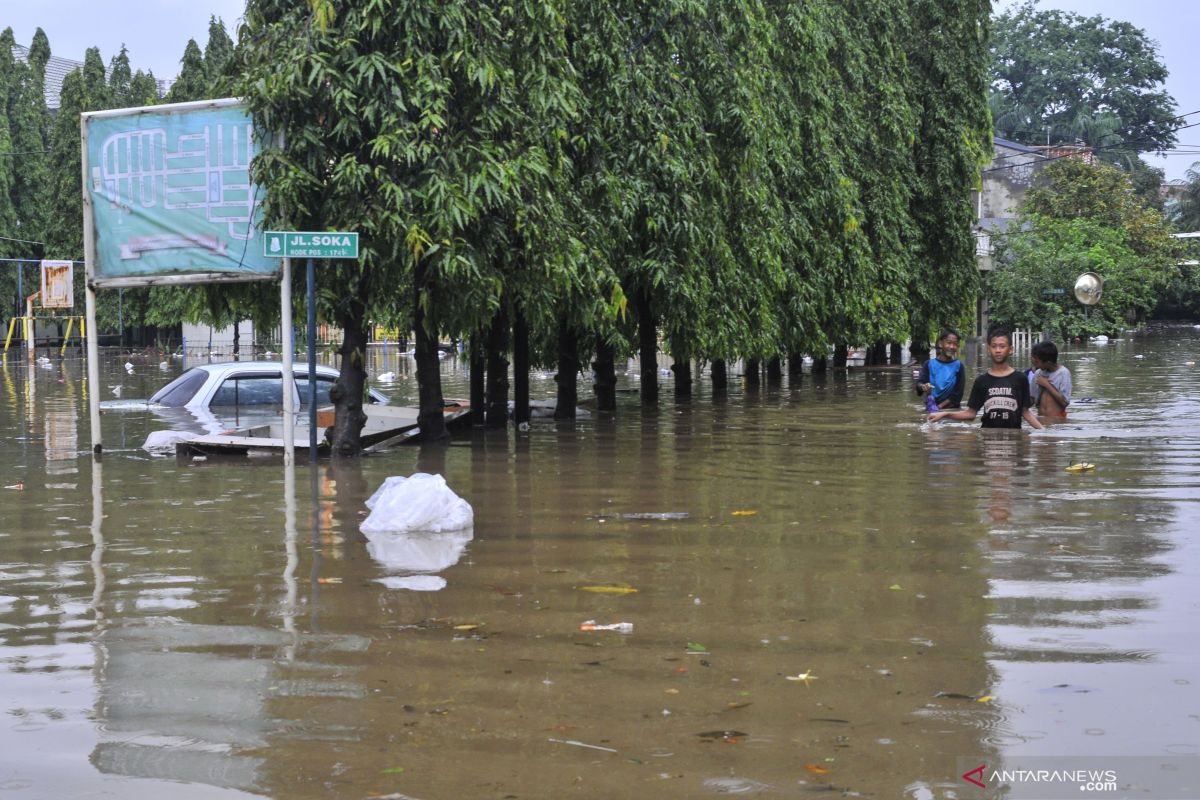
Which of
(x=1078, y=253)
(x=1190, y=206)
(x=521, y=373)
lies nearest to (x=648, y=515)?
(x=521, y=373)

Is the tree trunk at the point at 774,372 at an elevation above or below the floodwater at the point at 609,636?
above

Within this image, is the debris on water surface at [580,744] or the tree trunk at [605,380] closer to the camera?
the debris on water surface at [580,744]

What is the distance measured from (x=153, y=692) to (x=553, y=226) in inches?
402

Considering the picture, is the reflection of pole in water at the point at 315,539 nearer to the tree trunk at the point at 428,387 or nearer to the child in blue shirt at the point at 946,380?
the tree trunk at the point at 428,387

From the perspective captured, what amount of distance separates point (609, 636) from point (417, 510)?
3.09 meters

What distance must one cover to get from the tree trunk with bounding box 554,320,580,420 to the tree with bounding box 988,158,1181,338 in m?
45.5

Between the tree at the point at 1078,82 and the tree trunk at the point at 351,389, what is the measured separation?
100337 millimetres

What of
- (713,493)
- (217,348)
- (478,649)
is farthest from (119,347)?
(478,649)

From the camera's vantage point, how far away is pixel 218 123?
14.5 meters

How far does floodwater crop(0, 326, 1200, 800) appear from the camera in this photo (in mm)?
4793

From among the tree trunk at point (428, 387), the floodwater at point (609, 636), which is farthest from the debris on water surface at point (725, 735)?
the tree trunk at point (428, 387)

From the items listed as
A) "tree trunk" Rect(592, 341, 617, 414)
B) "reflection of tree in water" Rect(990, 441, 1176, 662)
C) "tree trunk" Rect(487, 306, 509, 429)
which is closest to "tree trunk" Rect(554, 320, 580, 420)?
"tree trunk" Rect(487, 306, 509, 429)

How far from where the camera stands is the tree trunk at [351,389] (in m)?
14.9
